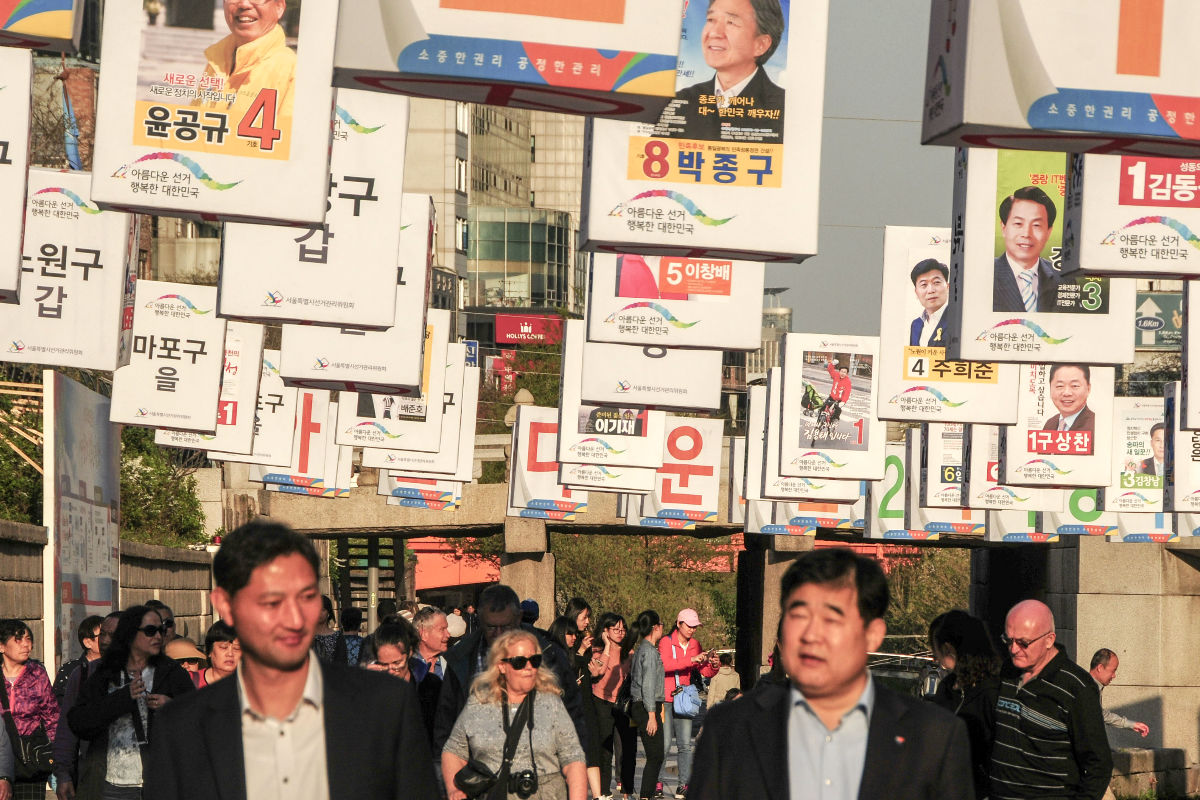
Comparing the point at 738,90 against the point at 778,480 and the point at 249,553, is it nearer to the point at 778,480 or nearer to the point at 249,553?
the point at 249,553

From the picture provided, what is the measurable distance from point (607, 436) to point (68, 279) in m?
8.73

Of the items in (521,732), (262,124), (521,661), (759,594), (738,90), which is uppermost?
(738,90)

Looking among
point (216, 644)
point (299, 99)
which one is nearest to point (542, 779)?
point (216, 644)

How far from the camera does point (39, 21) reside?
8.75 m

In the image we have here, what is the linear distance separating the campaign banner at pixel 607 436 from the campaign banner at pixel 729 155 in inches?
405

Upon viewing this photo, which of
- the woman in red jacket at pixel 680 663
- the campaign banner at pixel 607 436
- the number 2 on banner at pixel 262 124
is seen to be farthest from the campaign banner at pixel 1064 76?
the campaign banner at pixel 607 436

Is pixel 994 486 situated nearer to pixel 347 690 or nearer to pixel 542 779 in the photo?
pixel 542 779

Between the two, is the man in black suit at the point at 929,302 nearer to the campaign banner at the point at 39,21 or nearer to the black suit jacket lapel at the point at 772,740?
the campaign banner at the point at 39,21

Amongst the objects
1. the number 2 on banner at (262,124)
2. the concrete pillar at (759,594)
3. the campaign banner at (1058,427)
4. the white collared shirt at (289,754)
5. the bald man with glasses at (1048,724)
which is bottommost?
the concrete pillar at (759,594)

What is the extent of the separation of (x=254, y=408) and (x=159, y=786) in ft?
52.5

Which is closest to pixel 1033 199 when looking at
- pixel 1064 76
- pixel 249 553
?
pixel 1064 76

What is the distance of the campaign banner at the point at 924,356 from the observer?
53.4 ft

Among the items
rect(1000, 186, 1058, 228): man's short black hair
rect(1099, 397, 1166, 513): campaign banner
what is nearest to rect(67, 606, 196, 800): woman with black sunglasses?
rect(1000, 186, 1058, 228): man's short black hair

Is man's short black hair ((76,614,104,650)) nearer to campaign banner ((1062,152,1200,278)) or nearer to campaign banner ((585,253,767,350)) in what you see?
campaign banner ((585,253,767,350))
